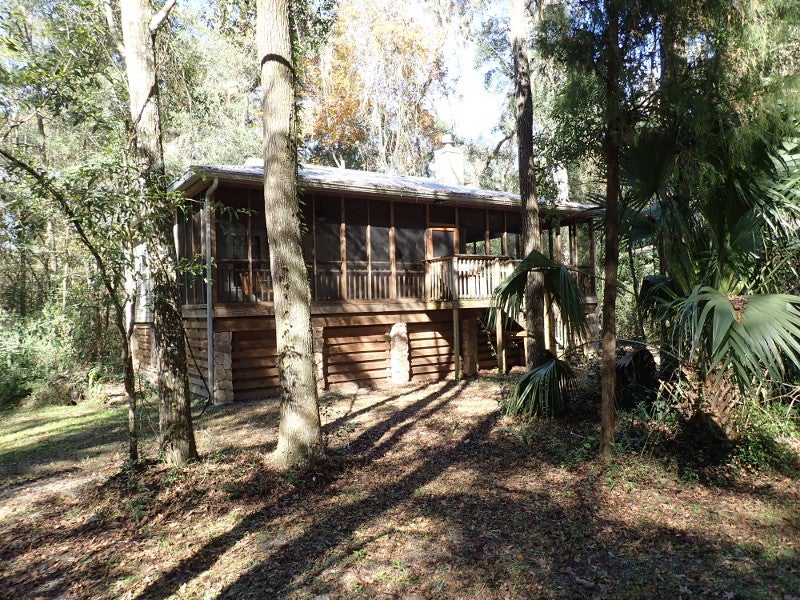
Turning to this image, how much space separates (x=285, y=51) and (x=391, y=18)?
20741 millimetres

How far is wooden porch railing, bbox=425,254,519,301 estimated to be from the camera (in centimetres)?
1175

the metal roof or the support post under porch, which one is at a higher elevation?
the metal roof

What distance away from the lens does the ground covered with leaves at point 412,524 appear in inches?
136

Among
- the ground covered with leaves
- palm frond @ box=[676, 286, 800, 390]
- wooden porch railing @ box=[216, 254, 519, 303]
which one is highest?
wooden porch railing @ box=[216, 254, 519, 303]

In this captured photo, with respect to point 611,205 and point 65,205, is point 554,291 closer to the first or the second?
point 611,205

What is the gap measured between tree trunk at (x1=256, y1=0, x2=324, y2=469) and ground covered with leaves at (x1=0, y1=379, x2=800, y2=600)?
480mm

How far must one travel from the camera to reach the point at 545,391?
636cm

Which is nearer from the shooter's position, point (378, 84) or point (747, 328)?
point (747, 328)

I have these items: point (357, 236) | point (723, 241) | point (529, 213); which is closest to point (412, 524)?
point (723, 241)

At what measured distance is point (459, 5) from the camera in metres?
22.4

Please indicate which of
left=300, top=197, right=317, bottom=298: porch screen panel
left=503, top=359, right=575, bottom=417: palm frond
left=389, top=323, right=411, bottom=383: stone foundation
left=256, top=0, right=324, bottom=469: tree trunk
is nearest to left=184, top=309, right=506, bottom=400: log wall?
left=389, top=323, right=411, bottom=383: stone foundation

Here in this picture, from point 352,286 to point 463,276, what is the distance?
2.67 m

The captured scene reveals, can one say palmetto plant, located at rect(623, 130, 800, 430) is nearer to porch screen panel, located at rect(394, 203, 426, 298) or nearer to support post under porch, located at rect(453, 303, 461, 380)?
support post under porch, located at rect(453, 303, 461, 380)

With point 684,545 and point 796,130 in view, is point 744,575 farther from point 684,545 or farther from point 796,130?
point 796,130
